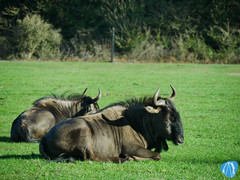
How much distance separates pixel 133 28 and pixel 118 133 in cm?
2714

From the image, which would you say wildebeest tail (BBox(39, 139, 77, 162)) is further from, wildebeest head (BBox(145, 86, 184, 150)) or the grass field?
wildebeest head (BBox(145, 86, 184, 150))

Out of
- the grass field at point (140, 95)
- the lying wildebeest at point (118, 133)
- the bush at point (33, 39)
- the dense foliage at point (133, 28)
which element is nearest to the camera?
the grass field at point (140, 95)

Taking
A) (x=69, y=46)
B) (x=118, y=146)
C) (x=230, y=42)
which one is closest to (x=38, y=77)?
(x=69, y=46)

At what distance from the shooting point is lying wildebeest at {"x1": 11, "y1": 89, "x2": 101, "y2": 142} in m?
8.41

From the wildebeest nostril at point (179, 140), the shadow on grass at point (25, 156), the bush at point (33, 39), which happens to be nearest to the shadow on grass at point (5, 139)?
the shadow on grass at point (25, 156)

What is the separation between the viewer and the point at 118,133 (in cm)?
693

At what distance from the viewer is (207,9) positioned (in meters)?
34.5

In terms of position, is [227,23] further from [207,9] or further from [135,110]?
[135,110]

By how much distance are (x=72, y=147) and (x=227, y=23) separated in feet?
97.0

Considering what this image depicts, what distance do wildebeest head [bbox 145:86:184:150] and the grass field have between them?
0.50 metres

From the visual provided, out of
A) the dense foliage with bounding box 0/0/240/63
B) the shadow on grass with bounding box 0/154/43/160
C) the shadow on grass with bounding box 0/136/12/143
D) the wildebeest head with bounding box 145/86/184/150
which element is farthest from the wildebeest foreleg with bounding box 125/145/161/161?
the dense foliage with bounding box 0/0/240/63

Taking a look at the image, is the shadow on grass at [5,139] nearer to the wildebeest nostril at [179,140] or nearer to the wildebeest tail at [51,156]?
the wildebeest tail at [51,156]

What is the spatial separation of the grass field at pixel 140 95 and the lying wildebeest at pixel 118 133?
0.23 m

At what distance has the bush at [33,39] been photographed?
29.5 metres
